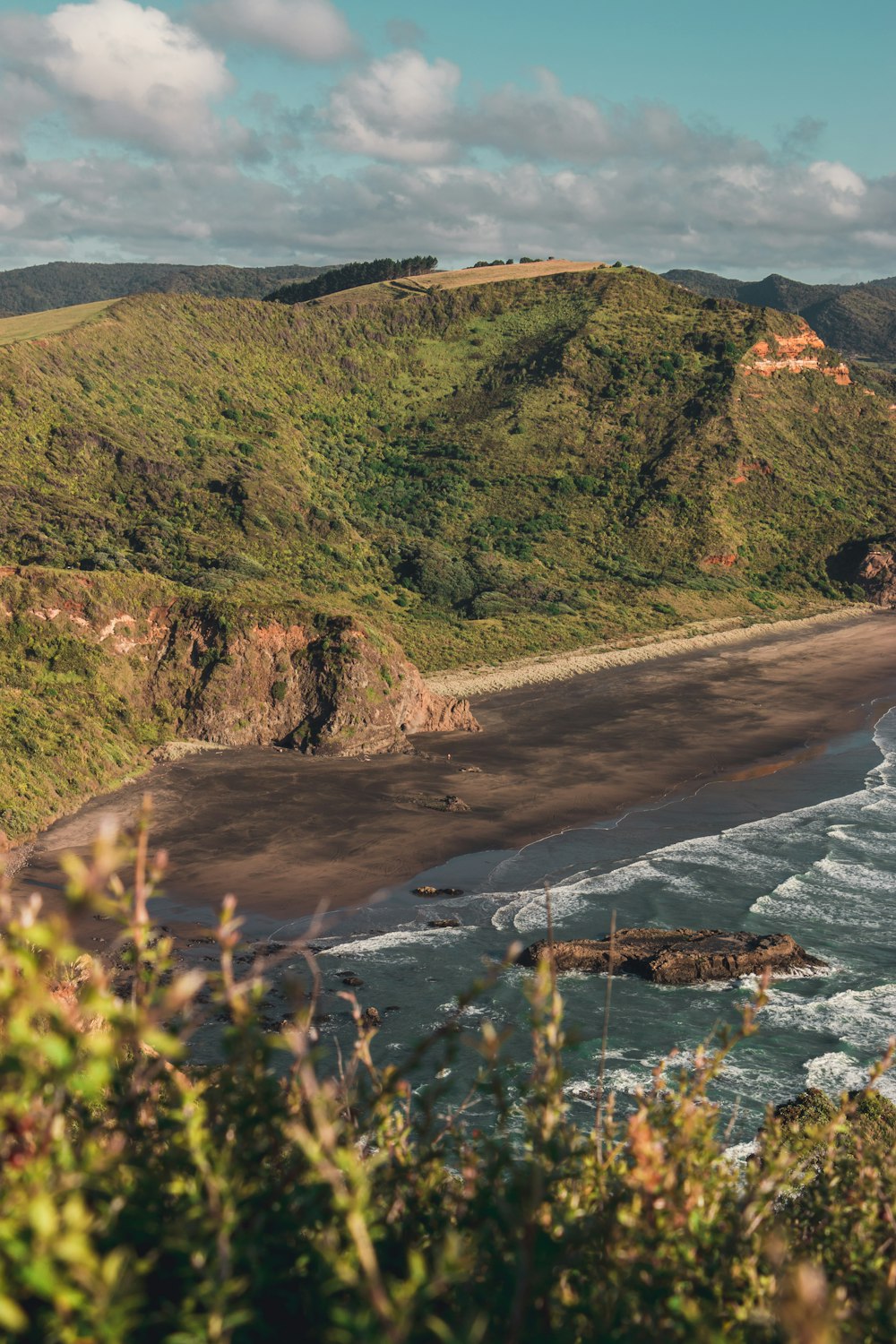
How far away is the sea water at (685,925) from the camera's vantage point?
26062 mm

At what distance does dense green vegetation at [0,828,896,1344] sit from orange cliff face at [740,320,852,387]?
118 meters

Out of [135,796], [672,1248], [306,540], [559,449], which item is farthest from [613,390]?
[672,1248]

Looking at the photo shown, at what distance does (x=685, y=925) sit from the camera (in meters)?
33.7

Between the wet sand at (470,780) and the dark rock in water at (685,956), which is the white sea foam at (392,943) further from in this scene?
the dark rock in water at (685,956)

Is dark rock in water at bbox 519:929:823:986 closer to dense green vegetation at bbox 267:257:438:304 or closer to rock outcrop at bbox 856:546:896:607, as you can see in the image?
rock outcrop at bbox 856:546:896:607

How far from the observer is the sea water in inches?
1026

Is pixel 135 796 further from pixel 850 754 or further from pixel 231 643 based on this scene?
pixel 850 754

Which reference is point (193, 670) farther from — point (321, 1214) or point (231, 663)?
point (321, 1214)

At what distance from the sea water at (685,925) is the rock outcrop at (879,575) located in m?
51.5

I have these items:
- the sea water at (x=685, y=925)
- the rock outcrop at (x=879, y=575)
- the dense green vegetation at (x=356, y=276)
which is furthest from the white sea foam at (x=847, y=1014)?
the dense green vegetation at (x=356, y=276)

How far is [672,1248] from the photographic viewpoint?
725cm

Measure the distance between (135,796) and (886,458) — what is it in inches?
3784

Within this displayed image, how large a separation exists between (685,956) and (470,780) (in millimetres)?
18525

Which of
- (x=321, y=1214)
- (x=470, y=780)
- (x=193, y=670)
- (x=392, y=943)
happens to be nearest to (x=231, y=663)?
(x=193, y=670)
